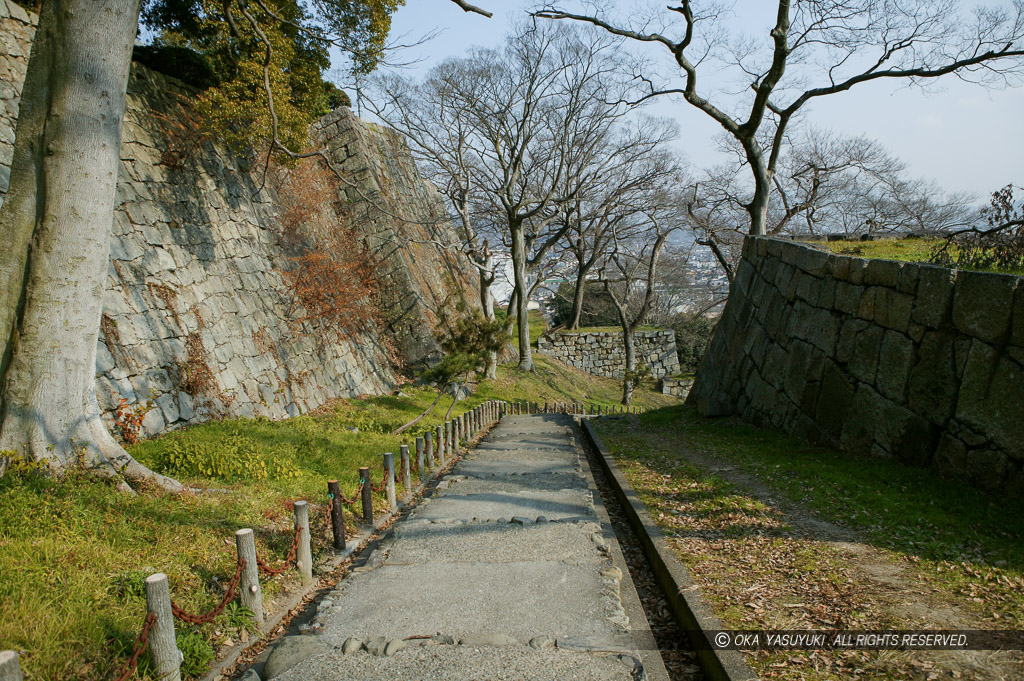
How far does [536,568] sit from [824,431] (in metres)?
4.83

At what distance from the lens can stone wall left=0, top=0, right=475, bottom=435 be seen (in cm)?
774

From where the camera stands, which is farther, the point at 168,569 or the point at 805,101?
the point at 805,101

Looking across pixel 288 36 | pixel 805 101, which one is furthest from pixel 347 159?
pixel 805 101

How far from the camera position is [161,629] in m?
3.04

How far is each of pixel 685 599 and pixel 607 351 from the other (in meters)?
28.0

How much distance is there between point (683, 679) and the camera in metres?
3.46

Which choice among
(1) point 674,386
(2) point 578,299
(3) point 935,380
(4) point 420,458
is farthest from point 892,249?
(2) point 578,299

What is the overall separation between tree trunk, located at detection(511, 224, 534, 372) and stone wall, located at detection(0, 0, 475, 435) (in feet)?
26.0

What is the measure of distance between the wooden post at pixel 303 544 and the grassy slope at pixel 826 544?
2910mm

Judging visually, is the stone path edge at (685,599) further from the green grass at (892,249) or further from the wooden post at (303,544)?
the green grass at (892,249)

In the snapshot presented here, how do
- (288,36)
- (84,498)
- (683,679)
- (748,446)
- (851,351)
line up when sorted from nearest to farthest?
(683,679) → (84,498) → (851,351) → (748,446) → (288,36)

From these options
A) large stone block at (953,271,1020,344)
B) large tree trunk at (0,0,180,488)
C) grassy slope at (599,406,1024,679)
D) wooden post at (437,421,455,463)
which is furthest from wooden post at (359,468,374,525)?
large stone block at (953,271,1020,344)

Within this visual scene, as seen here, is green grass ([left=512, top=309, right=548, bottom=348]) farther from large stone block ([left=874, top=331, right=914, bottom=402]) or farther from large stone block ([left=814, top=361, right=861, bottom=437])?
large stone block ([left=874, top=331, right=914, bottom=402])

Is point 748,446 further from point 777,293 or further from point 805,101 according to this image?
point 805,101
